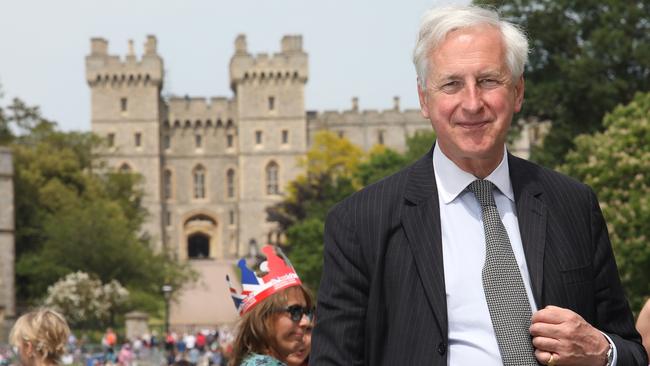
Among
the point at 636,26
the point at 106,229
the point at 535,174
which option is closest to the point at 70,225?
the point at 106,229

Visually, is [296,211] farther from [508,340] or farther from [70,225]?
[508,340]

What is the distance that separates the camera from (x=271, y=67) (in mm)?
76188

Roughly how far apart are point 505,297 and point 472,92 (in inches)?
18.3

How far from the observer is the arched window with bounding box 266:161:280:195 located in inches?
2977

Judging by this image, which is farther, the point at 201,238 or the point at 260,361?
the point at 201,238

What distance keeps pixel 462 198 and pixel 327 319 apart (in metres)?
0.43

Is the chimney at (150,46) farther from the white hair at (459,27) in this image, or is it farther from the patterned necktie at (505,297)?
the patterned necktie at (505,297)

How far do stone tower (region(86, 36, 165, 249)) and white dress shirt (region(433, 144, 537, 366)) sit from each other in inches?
2882

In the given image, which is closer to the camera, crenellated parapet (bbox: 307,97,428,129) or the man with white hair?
the man with white hair

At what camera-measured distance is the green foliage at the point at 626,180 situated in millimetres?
21453

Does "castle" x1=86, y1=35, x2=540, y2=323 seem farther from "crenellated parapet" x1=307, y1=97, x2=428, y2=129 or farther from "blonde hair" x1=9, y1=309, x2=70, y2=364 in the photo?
"blonde hair" x1=9, y1=309, x2=70, y2=364

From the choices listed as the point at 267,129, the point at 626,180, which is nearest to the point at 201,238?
the point at 267,129

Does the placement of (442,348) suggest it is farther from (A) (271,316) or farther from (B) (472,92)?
(A) (271,316)

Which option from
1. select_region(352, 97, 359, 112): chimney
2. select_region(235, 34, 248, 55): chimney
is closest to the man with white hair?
select_region(235, 34, 248, 55): chimney
